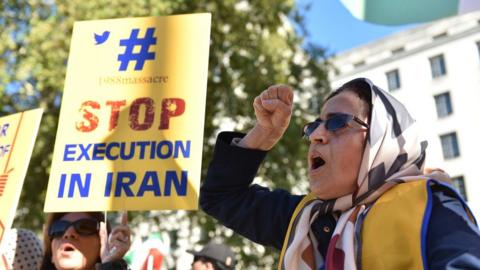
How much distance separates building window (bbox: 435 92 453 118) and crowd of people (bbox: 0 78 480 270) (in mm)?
31956

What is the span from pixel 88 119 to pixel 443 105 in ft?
105

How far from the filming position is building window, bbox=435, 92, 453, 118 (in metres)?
31.9

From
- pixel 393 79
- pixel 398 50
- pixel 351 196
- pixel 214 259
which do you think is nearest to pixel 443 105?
pixel 393 79

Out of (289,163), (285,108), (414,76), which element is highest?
(414,76)

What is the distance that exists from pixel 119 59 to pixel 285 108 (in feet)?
4.36

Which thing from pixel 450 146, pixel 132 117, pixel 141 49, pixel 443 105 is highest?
pixel 443 105

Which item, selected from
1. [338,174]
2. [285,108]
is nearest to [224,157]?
[285,108]

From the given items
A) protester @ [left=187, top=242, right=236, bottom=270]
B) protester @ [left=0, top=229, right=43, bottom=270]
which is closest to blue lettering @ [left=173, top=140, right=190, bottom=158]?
protester @ [left=0, top=229, right=43, bottom=270]

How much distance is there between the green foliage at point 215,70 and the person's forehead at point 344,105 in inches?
325

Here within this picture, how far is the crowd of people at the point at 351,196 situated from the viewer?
4.49 ft

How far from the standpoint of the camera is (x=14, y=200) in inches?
117

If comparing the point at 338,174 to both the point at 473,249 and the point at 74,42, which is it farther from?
the point at 74,42

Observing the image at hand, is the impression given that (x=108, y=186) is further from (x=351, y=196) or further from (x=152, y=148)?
(x=351, y=196)

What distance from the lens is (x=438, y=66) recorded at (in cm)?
3319
